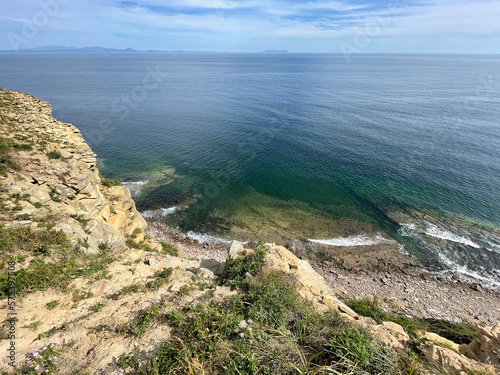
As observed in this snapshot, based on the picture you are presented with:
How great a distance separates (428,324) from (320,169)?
98.5 ft

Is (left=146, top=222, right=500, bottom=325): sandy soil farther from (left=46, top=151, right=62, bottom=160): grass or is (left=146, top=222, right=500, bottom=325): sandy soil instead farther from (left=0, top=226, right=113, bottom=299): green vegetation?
(left=0, top=226, right=113, bottom=299): green vegetation

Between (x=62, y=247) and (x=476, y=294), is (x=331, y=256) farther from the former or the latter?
(x=62, y=247)

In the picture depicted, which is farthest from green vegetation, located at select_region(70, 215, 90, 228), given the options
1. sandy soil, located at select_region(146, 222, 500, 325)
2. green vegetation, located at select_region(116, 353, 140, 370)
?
sandy soil, located at select_region(146, 222, 500, 325)

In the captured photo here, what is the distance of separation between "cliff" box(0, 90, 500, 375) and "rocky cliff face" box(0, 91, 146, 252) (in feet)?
0.58

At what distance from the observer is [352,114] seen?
72250mm

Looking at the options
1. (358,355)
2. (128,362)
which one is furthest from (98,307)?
(358,355)

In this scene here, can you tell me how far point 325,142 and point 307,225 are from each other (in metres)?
28.6

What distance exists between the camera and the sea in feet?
108

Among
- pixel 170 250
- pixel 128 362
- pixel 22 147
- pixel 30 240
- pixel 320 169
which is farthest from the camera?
pixel 320 169

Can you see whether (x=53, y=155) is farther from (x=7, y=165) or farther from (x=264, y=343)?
(x=264, y=343)

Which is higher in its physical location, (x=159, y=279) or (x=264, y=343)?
(x=264, y=343)

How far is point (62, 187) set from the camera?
17.2 metres

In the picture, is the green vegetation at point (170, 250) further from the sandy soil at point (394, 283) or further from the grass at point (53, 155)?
the grass at point (53, 155)

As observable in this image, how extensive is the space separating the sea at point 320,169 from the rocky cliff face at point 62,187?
1299 centimetres
